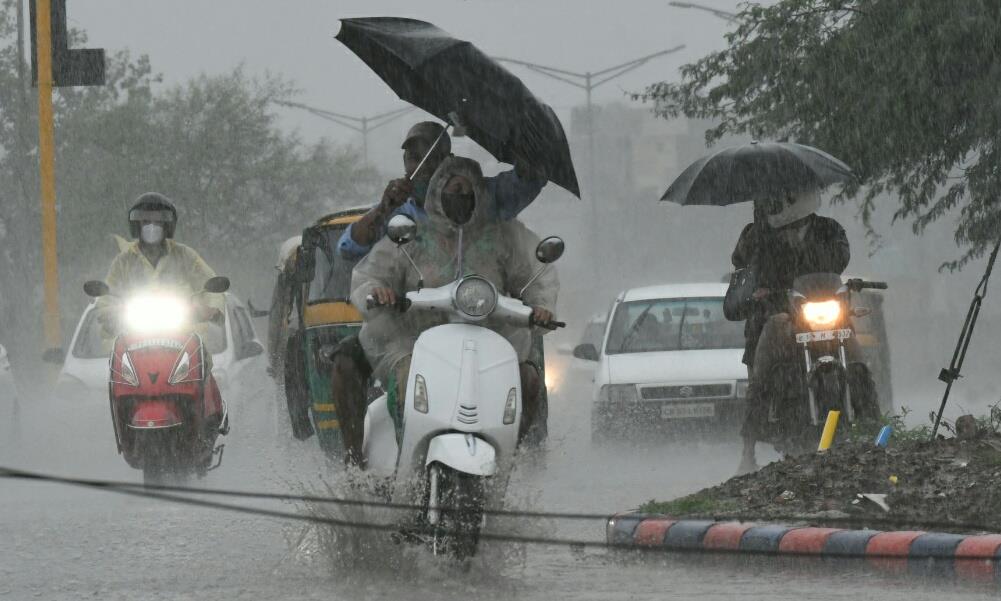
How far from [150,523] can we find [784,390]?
3719 mm

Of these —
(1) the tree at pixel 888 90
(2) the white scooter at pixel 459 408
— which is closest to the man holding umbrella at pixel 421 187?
(2) the white scooter at pixel 459 408

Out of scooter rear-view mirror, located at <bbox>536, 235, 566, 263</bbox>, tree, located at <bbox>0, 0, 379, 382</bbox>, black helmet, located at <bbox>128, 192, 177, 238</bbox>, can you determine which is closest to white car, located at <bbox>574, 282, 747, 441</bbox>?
black helmet, located at <bbox>128, 192, 177, 238</bbox>

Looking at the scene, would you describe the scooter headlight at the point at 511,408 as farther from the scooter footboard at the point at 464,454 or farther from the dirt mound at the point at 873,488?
the dirt mound at the point at 873,488

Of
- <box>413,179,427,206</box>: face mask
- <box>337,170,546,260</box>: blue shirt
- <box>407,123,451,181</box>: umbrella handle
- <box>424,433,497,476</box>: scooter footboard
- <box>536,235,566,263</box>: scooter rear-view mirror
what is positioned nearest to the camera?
<box>424,433,497,476</box>: scooter footboard

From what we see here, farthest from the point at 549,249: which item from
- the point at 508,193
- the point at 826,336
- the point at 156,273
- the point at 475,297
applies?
the point at 156,273

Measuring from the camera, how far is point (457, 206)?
804 cm

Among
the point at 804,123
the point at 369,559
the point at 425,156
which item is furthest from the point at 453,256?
the point at 804,123

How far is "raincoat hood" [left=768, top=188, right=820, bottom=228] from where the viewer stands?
12.5 meters

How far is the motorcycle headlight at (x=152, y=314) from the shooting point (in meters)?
12.3

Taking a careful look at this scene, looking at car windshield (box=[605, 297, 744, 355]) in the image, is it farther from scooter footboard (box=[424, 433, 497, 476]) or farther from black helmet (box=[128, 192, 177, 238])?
scooter footboard (box=[424, 433, 497, 476])

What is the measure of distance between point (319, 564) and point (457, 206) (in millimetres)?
1551

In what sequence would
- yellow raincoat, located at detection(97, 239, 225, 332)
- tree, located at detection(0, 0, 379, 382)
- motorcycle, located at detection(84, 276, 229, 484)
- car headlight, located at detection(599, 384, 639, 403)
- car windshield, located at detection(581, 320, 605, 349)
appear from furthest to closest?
tree, located at detection(0, 0, 379, 382) → car windshield, located at detection(581, 320, 605, 349) → car headlight, located at detection(599, 384, 639, 403) → yellow raincoat, located at detection(97, 239, 225, 332) → motorcycle, located at detection(84, 276, 229, 484)

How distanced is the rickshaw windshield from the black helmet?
6.73 feet

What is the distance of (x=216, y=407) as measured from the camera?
12688 mm
